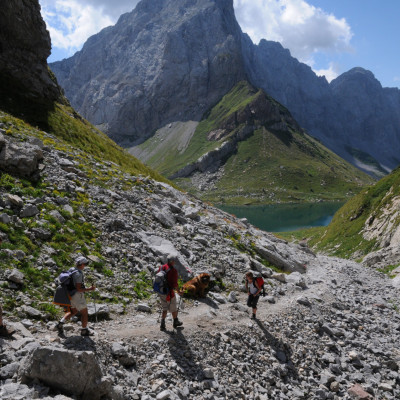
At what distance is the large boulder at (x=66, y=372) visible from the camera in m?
7.97

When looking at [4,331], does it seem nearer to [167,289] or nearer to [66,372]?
[66,372]

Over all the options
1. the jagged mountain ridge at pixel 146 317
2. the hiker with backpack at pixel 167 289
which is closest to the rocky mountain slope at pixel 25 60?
the jagged mountain ridge at pixel 146 317

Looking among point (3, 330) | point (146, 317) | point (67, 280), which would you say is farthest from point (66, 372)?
point (146, 317)

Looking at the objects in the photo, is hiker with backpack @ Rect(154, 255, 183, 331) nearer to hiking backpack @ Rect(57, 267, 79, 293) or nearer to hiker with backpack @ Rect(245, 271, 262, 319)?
hiking backpack @ Rect(57, 267, 79, 293)

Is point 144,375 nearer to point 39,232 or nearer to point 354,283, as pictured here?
point 39,232

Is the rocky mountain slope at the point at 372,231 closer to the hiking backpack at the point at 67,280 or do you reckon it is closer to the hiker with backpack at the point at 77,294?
the hiker with backpack at the point at 77,294

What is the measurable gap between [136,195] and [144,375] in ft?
61.5

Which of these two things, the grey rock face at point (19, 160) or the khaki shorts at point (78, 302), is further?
the grey rock face at point (19, 160)

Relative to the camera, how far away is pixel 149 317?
563 inches

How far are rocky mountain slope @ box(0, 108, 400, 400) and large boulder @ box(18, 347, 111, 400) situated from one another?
0.03 metres

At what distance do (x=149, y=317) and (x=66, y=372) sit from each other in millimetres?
6229

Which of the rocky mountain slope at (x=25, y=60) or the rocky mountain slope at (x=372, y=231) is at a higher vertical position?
the rocky mountain slope at (x=25, y=60)

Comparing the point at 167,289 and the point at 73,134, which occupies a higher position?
the point at 73,134

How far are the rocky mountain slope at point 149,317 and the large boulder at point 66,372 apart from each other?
3 cm
